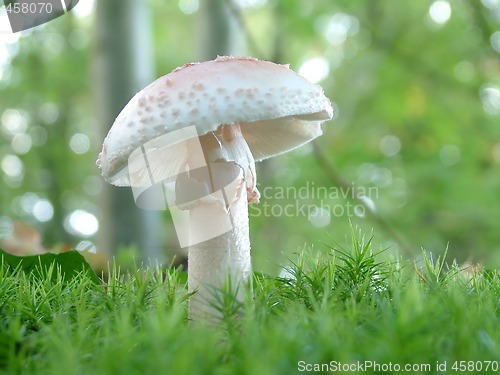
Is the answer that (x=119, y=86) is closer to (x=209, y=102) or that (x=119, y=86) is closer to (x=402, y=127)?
(x=209, y=102)

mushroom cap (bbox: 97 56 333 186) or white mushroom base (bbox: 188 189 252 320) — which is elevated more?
mushroom cap (bbox: 97 56 333 186)

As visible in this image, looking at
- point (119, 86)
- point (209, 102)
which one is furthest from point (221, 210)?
point (119, 86)

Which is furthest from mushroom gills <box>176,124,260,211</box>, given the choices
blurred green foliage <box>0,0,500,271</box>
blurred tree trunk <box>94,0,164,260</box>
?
blurred green foliage <box>0,0,500,271</box>

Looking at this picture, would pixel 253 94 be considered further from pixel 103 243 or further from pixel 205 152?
pixel 103 243

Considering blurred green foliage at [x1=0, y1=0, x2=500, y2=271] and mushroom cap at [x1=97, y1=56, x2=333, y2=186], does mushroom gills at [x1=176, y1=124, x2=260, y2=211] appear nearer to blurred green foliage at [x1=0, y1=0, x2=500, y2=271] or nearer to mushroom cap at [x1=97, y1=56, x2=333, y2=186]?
mushroom cap at [x1=97, y1=56, x2=333, y2=186]

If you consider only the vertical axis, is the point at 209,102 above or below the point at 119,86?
below

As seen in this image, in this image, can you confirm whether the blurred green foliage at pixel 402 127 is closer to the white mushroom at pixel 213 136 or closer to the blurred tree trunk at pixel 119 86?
the blurred tree trunk at pixel 119 86

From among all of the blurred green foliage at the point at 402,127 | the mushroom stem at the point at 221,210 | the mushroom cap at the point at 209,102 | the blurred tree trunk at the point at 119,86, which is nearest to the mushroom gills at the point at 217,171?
the mushroom stem at the point at 221,210

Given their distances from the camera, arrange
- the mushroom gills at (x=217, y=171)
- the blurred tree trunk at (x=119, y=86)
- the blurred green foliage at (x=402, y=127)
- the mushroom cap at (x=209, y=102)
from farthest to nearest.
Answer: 1. the blurred green foliage at (x=402, y=127)
2. the blurred tree trunk at (x=119, y=86)
3. the mushroom gills at (x=217, y=171)
4. the mushroom cap at (x=209, y=102)
